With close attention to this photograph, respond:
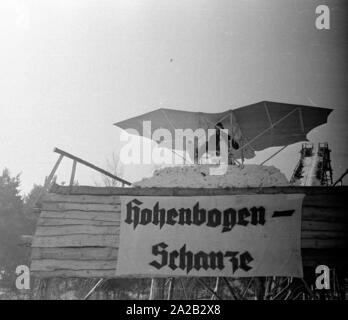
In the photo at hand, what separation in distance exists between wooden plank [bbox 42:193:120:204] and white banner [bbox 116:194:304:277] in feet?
0.86

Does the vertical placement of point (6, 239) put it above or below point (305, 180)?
below

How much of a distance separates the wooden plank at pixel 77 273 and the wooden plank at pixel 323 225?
12.4 ft

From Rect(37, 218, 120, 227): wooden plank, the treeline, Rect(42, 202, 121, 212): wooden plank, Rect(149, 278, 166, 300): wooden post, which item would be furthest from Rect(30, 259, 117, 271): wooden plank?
the treeline

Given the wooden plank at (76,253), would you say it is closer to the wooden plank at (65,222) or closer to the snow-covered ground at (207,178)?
the wooden plank at (65,222)

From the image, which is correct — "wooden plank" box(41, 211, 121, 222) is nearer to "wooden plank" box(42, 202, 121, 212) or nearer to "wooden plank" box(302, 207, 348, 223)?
"wooden plank" box(42, 202, 121, 212)

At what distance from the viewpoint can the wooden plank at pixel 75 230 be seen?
6.95 meters

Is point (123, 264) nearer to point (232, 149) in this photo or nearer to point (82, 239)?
point (82, 239)

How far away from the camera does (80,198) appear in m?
7.14

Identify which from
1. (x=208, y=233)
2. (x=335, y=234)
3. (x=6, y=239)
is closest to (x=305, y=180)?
(x=335, y=234)

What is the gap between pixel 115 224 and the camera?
6973 mm

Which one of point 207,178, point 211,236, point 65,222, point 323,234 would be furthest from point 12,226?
point 323,234

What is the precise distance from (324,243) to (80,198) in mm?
4823
